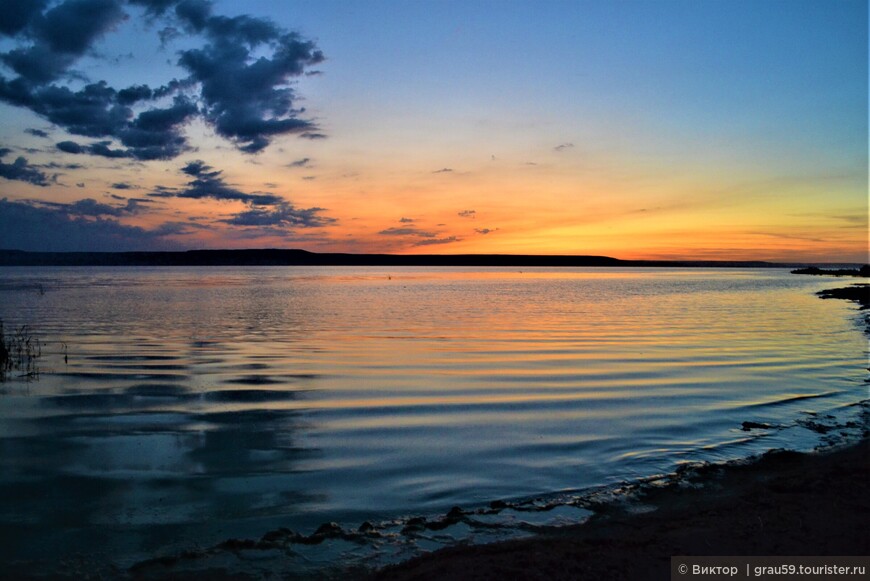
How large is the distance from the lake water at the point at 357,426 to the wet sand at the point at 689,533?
69 centimetres

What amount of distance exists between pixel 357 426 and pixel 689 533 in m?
6.88

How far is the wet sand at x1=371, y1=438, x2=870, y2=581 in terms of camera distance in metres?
5.79

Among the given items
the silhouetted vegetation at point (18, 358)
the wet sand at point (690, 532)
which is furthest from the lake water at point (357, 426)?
the wet sand at point (690, 532)

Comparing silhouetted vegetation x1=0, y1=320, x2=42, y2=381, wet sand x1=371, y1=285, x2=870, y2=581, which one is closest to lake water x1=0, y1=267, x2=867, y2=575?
silhouetted vegetation x1=0, y1=320, x2=42, y2=381

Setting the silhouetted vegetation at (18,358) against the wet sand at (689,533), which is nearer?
the wet sand at (689,533)

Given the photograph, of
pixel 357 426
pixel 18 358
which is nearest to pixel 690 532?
pixel 357 426

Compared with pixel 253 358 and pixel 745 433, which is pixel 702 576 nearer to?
pixel 745 433

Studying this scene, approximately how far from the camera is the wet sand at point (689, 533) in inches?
228

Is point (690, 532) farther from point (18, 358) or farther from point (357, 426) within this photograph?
point (18, 358)

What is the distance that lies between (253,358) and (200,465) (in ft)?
36.1

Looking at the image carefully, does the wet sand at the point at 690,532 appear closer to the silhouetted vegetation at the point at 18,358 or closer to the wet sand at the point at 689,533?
the wet sand at the point at 689,533

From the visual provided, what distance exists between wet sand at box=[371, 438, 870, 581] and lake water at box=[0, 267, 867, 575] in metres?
0.69

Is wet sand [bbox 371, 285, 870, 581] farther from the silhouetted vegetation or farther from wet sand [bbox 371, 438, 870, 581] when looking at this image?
the silhouetted vegetation

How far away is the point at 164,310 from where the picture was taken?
36.9 metres
